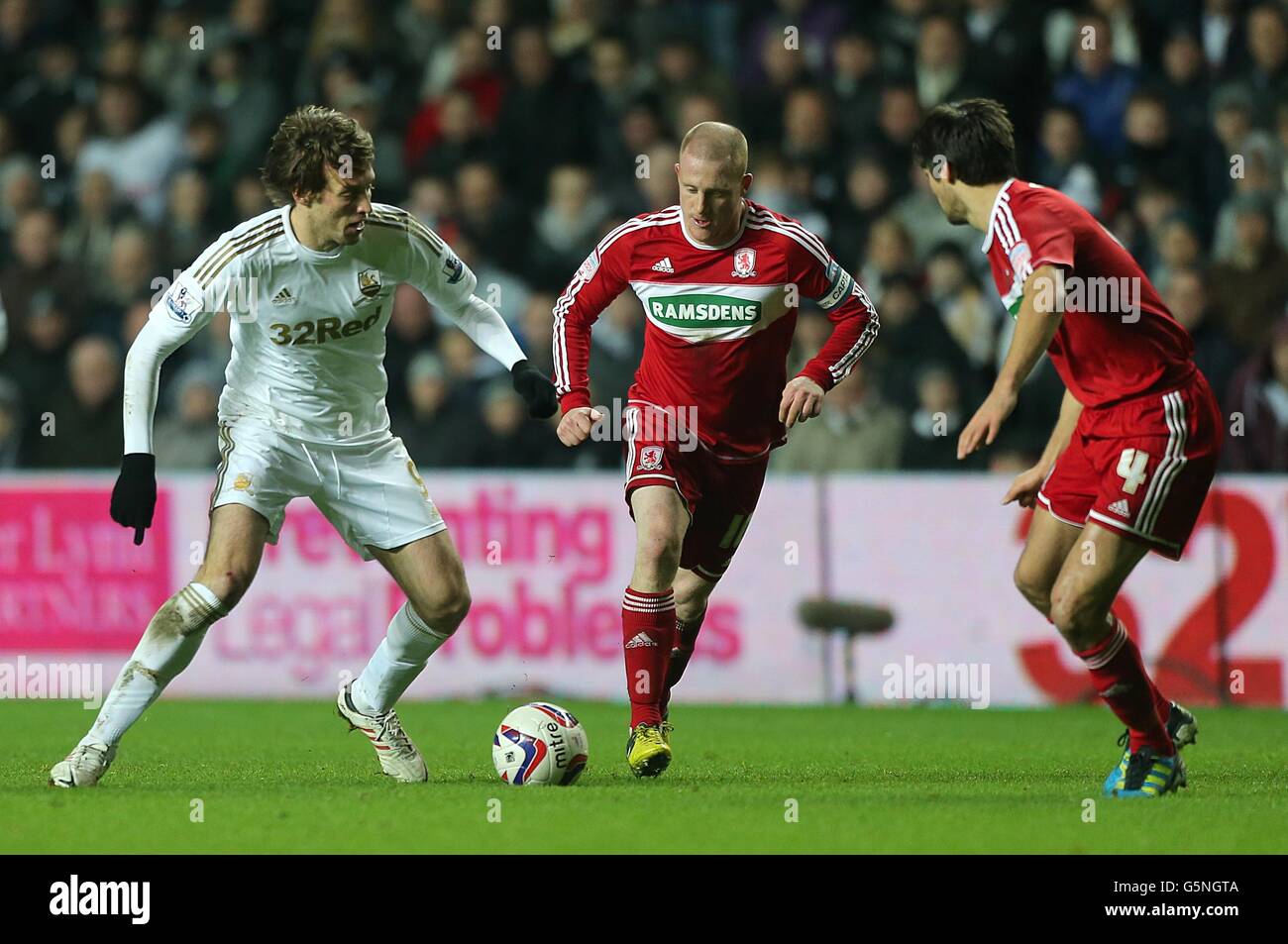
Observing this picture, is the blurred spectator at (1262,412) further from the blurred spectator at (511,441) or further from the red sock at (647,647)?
the red sock at (647,647)

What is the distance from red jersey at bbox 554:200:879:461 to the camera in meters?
7.28

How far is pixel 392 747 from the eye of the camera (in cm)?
702

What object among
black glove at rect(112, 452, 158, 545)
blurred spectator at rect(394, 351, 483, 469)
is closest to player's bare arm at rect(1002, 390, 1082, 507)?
black glove at rect(112, 452, 158, 545)

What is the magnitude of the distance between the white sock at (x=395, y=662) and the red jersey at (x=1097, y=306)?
241 centimetres

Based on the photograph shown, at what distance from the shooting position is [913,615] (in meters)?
11.0

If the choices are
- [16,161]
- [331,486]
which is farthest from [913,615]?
[16,161]

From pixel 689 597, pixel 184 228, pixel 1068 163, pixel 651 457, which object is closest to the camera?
A: pixel 651 457

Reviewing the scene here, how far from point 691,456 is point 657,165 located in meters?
5.62

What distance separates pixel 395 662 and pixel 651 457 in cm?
123

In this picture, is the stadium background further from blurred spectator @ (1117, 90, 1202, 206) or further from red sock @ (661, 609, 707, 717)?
red sock @ (661, 609, 707, 717)

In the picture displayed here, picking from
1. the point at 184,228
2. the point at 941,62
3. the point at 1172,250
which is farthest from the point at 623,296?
the point at 1172,250

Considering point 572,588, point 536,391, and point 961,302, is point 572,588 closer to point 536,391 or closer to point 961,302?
point 961,302

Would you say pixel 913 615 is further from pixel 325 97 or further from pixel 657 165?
pixel 325 97

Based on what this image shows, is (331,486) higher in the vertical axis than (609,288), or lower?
lower
